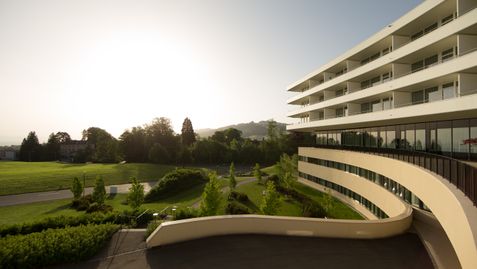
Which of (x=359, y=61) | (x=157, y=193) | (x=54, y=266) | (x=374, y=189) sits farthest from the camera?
(x=157, y=193)

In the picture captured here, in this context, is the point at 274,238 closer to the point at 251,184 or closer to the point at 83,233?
the point at 83,233

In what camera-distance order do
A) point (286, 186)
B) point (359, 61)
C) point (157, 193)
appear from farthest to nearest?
point (157, 193) → point (286, 186) → point (359, 61)

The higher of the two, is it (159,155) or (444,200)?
(444,200)

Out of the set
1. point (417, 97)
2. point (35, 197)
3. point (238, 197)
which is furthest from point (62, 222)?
point (35, 197)

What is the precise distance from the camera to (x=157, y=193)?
165ft

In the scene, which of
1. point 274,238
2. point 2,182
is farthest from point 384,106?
point 2,182

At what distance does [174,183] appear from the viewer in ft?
171

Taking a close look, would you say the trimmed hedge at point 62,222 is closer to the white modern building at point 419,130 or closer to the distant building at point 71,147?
the white modern building at point 419,130

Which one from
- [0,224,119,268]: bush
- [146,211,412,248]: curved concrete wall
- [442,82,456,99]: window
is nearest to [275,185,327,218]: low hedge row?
[442,82,456,99]: window

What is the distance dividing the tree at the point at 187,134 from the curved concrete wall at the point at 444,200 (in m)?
93.1

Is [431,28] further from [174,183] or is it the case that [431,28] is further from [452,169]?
[174,183]

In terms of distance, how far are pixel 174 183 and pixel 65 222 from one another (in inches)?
1468

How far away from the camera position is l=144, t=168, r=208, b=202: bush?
5016 cm

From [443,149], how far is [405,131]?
5.42 metres
